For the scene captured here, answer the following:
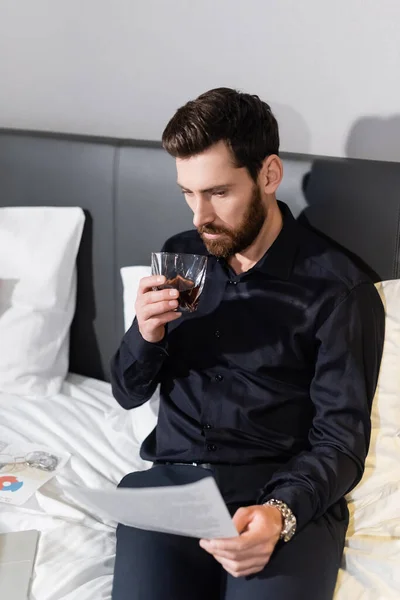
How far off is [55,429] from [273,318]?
685mm

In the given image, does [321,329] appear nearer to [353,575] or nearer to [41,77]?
[353,575]

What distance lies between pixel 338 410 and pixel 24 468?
742 millimetres

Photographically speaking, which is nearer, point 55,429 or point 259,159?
point 259,159

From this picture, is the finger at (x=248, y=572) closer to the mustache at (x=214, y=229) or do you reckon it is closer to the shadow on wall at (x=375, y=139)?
the mustache at (x=214, y=229)

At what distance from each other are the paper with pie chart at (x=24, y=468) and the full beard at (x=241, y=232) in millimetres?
634

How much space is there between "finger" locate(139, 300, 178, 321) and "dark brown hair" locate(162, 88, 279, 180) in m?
0.27

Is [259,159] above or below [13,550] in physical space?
above

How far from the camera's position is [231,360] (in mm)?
1454

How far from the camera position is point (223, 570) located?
49.8 inches

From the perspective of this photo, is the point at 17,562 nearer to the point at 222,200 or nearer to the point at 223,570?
the point at 223,570

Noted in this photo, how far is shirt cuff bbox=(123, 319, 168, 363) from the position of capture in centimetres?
143

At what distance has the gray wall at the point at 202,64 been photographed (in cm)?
172

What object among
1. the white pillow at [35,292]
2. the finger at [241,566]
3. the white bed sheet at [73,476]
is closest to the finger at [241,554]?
the finger at [241,566]

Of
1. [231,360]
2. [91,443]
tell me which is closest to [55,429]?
[91,443]
